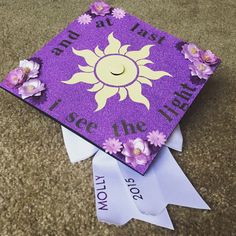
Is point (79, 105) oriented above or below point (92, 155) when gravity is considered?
above

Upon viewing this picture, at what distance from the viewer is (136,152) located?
2.31 feet

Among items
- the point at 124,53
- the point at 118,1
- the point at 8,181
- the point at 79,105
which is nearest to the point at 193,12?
the point at 118,1

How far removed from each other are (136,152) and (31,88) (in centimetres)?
26

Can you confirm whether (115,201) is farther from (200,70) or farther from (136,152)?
(200,70)

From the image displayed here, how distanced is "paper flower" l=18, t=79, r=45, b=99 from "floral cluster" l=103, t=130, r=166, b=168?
0.60ft

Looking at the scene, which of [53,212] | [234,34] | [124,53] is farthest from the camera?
[234,34]

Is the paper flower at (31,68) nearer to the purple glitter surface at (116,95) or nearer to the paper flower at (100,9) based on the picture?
the purple glitter surface at (116,95)

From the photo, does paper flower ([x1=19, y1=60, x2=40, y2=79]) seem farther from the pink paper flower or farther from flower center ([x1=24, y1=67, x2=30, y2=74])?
the pink paper flower

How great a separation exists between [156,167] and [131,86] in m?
0.18

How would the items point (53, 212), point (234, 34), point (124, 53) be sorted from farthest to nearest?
point (234, 34)
point (124, 53)
point (53, 212)

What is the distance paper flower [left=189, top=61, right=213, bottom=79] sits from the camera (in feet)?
2.71

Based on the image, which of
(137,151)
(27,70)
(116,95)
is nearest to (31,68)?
(27,70)

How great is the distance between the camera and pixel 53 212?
0.75 metres

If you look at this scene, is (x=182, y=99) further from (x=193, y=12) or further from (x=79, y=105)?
(x=193, y=12)
